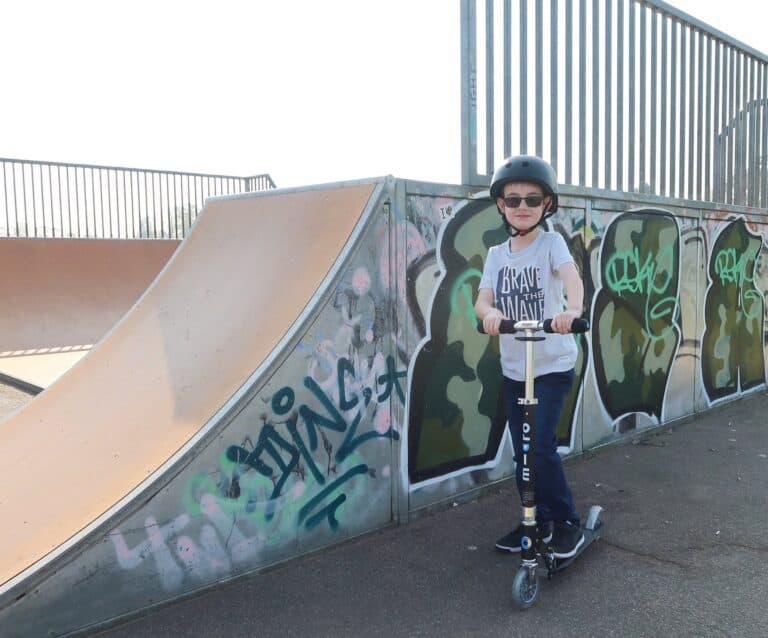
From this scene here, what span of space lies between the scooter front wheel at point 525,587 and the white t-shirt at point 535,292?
36.3 inches

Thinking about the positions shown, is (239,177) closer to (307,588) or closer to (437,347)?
(437,347)

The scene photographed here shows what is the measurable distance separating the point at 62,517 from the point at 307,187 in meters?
2.51

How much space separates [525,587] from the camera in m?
3.04

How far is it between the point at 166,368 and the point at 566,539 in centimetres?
253

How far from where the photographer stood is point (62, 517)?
124 inches

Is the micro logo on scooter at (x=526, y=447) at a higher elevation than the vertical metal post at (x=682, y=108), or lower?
lower

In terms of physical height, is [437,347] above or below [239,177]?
below

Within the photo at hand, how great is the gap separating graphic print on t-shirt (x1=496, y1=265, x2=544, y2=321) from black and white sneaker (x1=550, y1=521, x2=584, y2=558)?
42.9 inches

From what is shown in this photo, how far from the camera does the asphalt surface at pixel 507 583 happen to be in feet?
9.62

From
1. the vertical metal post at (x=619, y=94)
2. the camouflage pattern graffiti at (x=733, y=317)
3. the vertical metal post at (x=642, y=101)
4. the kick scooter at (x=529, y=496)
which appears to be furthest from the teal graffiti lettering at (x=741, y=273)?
the kick scooter at (x=529, y=496)

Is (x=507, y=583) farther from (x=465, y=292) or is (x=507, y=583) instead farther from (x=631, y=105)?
(x=631, y=105)

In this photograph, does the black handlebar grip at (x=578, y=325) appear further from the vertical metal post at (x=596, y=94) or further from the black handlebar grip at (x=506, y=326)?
the vertical metal post at (x=596, y=94)

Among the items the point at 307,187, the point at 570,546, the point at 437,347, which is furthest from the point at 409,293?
the point at 570,546

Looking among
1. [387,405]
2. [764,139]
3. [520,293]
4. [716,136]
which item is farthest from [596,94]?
[764,139]
